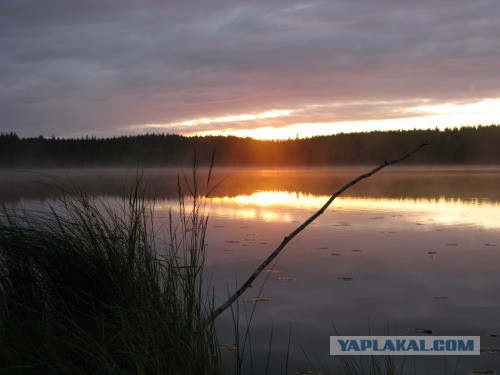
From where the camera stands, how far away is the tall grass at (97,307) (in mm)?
2867

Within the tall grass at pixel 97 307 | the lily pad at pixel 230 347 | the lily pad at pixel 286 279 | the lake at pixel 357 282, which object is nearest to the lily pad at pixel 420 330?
the lake at pixel 357 282

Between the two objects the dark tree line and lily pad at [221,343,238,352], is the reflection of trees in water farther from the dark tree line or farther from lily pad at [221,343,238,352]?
the dark tree line

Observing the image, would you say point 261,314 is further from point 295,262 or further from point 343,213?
point 343,213

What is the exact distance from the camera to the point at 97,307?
351cm

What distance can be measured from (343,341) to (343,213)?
9.31 m

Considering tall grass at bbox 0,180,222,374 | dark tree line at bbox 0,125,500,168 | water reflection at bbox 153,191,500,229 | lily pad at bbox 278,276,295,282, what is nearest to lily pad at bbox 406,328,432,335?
tall grass at bbox 0,180,222,374

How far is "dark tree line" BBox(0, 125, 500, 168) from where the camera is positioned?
8269 centimetres

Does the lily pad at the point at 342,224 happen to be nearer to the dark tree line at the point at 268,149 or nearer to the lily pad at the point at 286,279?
the lily pad at the point at 286,279

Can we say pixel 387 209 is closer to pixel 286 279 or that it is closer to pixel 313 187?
pixel 286 279

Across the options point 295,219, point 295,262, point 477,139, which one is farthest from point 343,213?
point 477,139

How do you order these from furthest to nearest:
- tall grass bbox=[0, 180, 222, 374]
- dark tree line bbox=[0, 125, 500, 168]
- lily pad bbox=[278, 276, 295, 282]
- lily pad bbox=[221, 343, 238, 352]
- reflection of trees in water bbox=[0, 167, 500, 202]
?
dark tree line bbox=[0, 125, 500, 168]
reflection of trees in water bbox=[0, 167, 500, 202]
lily pad bbox=[278, 276, 295, 282]
lily pad bbox=[221, 343, 238, 352]
tall grass bbox=[0, 180, 222, 374]

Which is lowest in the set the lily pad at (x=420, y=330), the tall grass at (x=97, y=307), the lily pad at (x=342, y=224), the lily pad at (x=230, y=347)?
the lily pad at (x=230, y=347)

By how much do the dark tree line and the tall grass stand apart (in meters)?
77.3

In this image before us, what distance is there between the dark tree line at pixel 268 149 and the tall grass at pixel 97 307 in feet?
253
